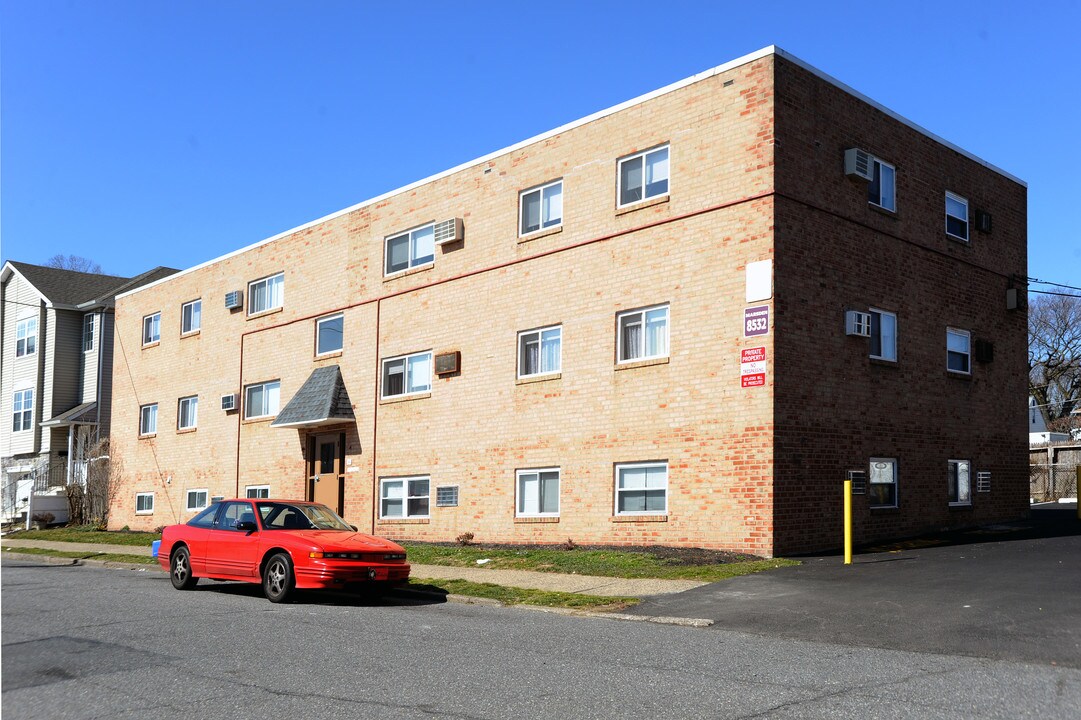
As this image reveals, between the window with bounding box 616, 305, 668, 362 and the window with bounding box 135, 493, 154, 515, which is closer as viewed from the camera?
the window with bounding box 616, 305, 668, 362

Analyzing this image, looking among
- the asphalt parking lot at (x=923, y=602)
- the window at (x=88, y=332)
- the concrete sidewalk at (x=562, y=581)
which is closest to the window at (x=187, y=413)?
the window at (x=88, y=332)

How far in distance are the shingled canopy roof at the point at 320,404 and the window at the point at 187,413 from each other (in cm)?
605

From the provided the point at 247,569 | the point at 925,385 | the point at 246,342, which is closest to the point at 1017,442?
the point at 925,385

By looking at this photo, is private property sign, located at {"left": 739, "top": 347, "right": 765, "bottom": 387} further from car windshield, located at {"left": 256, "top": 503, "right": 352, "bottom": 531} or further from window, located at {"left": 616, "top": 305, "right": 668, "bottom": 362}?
car windshield, located at {"left": 256, "top": 503, "right": 352, "bottom": 531}

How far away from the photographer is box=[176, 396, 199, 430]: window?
31297mm

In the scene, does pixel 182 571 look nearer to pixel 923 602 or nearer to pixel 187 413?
pixel 923 602

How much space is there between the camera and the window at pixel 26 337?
46.2 metres

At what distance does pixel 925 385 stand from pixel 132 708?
16537 mm

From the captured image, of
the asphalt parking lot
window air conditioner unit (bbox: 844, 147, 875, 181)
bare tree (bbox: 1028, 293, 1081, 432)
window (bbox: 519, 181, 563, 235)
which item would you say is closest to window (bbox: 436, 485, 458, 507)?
window (bbox: 519, 181, 563, 235)

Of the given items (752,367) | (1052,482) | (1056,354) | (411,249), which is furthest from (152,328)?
(1056,354)

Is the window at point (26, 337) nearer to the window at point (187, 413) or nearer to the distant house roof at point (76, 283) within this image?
the distant house roof at point (76, 283)

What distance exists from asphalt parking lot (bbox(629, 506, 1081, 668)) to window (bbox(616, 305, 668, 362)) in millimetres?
4644

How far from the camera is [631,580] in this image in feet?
49.8

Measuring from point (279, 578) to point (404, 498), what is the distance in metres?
9.71
